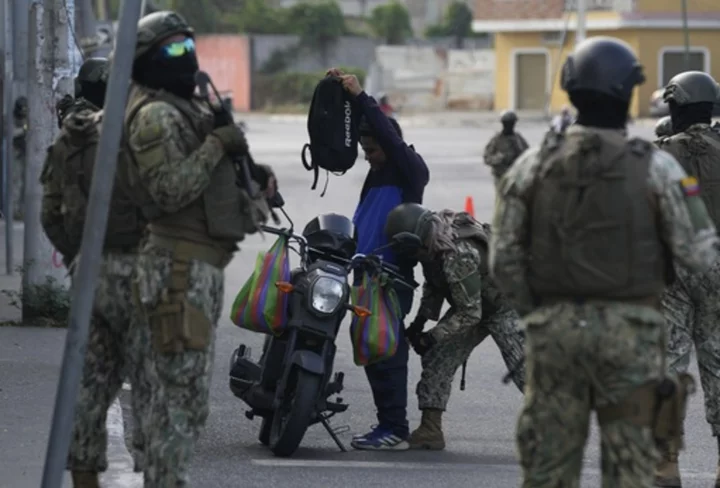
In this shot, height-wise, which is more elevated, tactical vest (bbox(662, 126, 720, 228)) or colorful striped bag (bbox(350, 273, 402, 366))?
tactical vest (bbox(662, 126, 720, 228))

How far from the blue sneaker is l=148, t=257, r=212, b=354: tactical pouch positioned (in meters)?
2.74

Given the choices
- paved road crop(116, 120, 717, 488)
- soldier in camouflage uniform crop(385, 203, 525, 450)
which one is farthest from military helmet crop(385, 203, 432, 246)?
paved road crop(116, 120, 717, 488)

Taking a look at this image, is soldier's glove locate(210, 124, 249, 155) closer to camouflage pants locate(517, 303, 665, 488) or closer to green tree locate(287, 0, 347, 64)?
camouflage pants locate(517, 303, 665, 488)

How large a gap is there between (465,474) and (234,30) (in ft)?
273

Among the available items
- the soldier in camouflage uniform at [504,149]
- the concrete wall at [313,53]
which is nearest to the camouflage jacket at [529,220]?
the soldier in camouflage uniform at [504,149]

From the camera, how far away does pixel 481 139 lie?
4781cm

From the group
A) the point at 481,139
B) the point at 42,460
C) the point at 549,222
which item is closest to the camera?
the point at 549,222

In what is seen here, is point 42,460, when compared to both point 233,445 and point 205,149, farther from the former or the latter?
point 205,149

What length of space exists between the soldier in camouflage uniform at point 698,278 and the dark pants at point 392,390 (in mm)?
1453

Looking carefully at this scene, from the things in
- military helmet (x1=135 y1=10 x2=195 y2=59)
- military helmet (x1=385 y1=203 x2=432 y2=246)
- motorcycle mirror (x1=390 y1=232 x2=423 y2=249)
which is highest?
military helmet (x1=135 y1=10 x2=195 y2=59)

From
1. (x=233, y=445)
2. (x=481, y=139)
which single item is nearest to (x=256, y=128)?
(x=481, y=139)

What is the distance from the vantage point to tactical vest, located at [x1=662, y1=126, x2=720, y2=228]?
7.79 metres

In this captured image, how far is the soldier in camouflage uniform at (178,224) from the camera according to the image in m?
5.88

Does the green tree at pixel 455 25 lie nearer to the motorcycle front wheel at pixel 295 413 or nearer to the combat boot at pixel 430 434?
the combat boot at pixel 430 434
